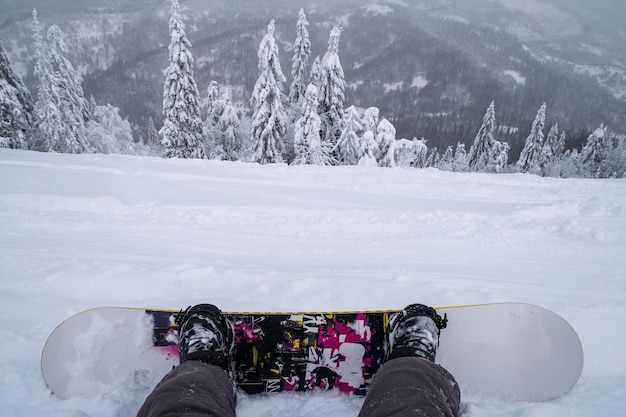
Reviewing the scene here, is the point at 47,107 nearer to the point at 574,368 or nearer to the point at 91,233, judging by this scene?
the point at 91,233

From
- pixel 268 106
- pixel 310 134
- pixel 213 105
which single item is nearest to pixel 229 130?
pixel 213 105

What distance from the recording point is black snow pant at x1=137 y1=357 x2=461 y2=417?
5.15ft

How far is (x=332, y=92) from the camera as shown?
18.6 metres

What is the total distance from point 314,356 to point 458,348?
1201 mm

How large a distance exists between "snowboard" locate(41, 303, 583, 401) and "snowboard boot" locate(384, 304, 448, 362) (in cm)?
12

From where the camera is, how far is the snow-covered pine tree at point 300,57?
1953 cm

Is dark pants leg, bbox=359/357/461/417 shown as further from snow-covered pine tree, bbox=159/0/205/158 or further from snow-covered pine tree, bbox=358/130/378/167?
snow-covered pine tree, bbox=159/0/205/158

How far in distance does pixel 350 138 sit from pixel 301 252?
1489cm

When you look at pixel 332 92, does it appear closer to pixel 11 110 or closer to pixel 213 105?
pixel 213 105

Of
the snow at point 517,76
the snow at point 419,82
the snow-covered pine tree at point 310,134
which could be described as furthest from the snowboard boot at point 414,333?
the snow at point 517,76

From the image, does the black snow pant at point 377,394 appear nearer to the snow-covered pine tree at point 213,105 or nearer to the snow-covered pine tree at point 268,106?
the snow-covered pine tree at point 268,106

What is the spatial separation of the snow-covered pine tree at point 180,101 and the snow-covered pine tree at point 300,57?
6.67 m

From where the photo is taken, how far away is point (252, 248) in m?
5.00

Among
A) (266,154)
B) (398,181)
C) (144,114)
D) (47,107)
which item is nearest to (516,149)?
(266,154)
